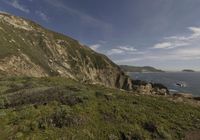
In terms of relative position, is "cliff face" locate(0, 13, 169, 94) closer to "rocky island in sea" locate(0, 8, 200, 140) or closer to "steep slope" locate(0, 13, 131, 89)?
"steep slope" locate(0, 13, 131, 89)

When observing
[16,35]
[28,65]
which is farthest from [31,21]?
[28,65]

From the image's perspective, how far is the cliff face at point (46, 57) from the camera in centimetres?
7250

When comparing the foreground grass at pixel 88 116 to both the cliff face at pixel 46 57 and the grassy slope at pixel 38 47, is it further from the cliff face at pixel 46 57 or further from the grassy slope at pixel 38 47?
the grassy slope at pixel 38 47

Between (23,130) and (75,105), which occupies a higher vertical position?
(75,105)

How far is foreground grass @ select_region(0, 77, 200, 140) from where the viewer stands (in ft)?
67.4

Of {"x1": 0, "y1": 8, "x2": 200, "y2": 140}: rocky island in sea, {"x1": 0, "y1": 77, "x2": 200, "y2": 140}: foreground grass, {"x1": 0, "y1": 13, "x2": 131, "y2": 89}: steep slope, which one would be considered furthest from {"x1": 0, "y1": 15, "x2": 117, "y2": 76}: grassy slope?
{"x1": 0, "y1": 77, "x2": 200, "y2": 140}: foreground grass

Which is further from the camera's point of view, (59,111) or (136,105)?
(136,105)

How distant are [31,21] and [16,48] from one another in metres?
50.8

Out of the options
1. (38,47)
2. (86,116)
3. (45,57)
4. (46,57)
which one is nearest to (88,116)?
(86,116)

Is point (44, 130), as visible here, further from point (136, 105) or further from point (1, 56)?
point (1, 56)

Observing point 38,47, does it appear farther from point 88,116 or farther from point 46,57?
point 88,116

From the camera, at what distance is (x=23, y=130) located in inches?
790

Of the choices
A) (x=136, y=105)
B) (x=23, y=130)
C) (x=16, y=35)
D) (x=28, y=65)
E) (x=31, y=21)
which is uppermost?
(x=31, y=21)

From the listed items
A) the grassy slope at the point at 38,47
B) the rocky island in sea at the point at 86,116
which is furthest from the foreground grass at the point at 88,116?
the grassy slope at the point at 38,47
